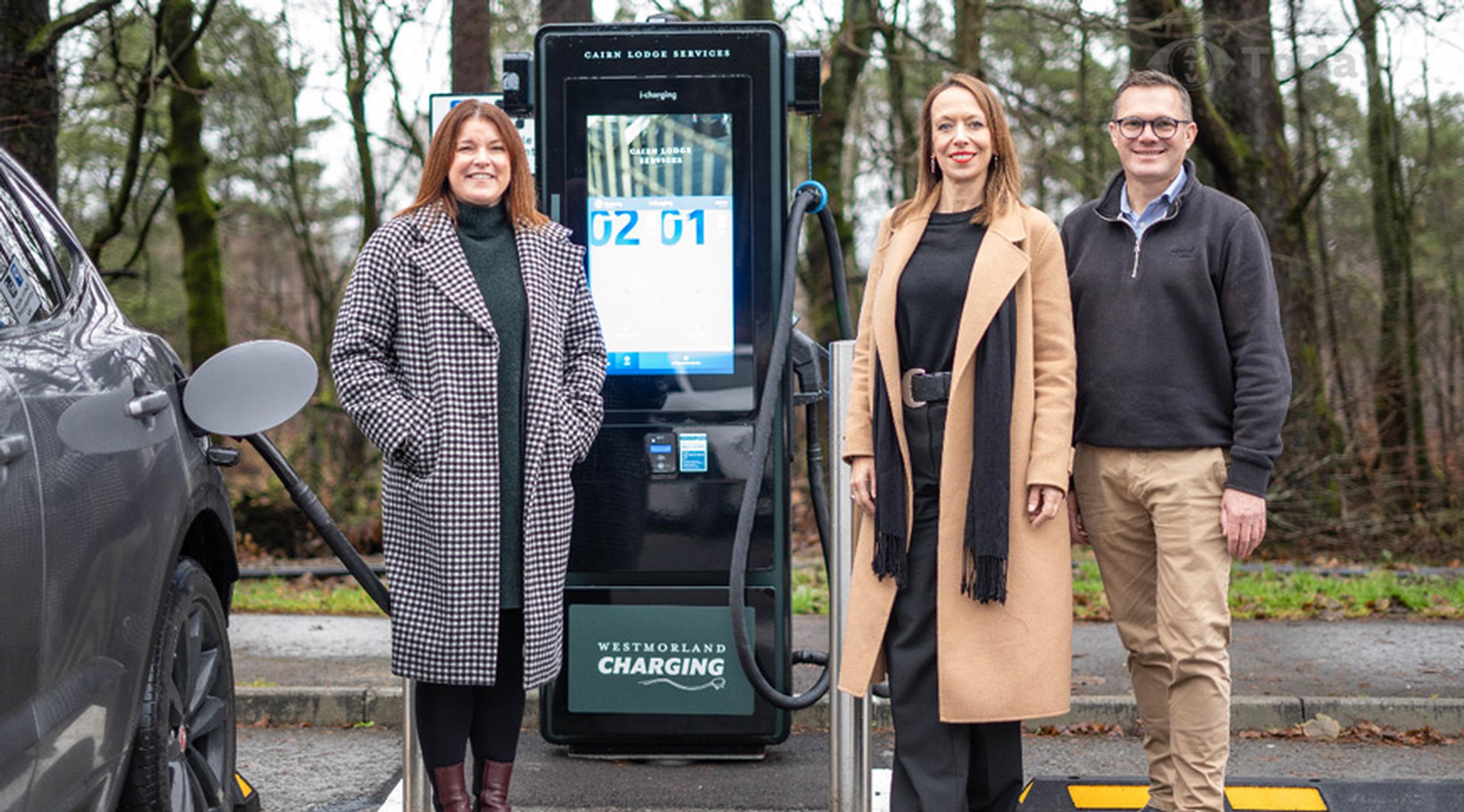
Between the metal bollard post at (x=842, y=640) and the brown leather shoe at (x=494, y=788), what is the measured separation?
0.85 metres

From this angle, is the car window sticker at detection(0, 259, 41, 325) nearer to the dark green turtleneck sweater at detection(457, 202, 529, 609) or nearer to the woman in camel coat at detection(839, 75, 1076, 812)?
the dark green turtleneck sweater at detection(457, 202, 529, 609)

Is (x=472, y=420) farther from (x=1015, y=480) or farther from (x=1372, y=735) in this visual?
(x=1372, y=735)

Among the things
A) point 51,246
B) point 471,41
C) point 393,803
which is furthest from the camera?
point 471,41

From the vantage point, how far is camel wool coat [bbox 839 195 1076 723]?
341 cm

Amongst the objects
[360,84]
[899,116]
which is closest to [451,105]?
[360,84]

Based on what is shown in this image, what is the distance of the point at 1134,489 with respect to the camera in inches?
146

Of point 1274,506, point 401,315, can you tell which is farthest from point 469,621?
point 1274,506

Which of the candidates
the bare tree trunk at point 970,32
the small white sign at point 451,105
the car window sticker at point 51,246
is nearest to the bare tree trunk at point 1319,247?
the bare tree trunk at point 970,32

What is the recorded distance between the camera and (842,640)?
3887 millimetres

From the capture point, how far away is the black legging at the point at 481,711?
147 inches

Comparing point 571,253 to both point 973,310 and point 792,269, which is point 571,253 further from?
point 973,310

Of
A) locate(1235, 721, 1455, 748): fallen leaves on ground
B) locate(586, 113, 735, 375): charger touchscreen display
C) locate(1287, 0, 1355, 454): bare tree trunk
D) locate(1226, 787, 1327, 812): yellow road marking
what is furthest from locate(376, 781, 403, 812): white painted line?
locate(1287, 0, 1355, 454): bare tree trunk

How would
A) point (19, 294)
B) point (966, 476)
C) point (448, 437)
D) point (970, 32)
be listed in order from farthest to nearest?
1. point (970, 32)
2. point (448, 437)
3. point (966, 476)
4. point (19, 294)

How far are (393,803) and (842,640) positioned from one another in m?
1.59
